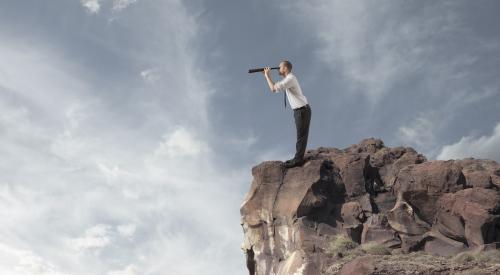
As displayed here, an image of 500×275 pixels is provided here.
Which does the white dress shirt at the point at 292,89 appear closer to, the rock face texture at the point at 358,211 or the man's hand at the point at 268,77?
the man's hand at the point at 268,77

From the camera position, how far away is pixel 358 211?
60.6 feet

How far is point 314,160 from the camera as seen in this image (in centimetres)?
1916

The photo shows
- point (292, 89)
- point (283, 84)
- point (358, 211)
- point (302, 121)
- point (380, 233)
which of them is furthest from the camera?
point (358, 211)

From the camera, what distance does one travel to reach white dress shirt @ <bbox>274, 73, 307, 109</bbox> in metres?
14.3

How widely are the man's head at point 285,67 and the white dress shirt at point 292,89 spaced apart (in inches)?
6.9

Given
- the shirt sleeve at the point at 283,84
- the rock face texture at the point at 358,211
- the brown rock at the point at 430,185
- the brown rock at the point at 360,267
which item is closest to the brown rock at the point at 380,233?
the rock face texture at the point at 358,211

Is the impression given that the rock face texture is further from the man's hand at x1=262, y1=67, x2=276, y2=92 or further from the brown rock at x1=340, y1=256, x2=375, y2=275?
the man's hand at x1=262, y1=67, x2=276, y2=92

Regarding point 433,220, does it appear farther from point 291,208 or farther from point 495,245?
point 291,208

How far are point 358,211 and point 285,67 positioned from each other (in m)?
6.73

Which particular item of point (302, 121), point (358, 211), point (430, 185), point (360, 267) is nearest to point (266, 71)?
point (302, 121)

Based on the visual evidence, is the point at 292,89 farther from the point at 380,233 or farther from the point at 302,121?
the point at 380,233

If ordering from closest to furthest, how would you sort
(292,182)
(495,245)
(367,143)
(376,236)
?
(495,245) → (376,236) → (292,182) → (367,143)

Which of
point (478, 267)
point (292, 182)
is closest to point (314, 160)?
point (292, 182)

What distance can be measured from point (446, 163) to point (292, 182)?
18.1 feet
